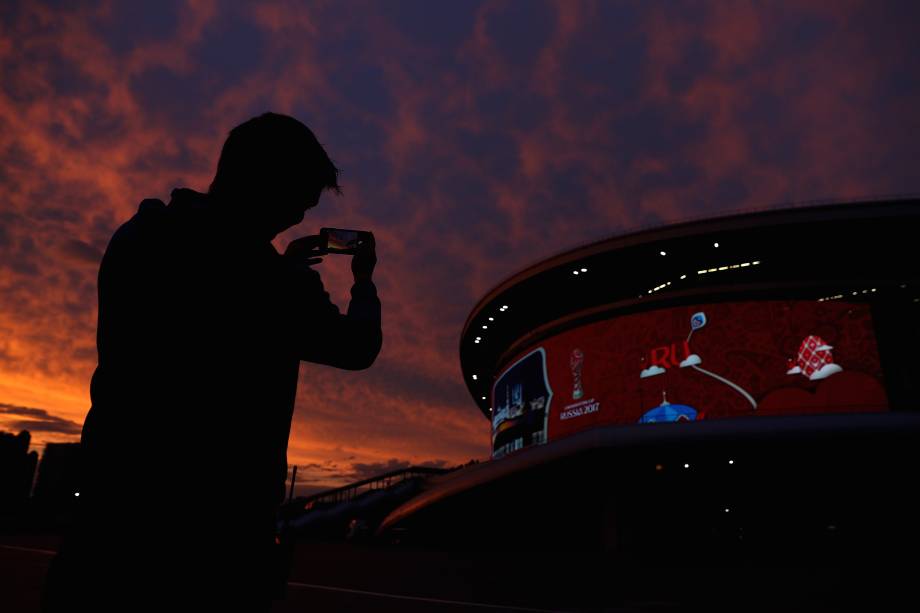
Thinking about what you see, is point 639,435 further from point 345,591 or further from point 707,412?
point 345,591

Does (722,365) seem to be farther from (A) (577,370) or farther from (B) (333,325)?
(B) (333,325)

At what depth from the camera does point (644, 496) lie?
2594 centimetres

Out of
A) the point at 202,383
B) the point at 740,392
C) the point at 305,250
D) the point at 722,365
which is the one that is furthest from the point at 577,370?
the point at 202,383

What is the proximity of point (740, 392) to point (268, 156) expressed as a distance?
26.1 meters

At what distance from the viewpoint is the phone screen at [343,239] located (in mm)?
1725

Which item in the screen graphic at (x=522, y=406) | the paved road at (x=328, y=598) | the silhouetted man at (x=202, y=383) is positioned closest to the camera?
the silhouetted man at (x=202, y=383)

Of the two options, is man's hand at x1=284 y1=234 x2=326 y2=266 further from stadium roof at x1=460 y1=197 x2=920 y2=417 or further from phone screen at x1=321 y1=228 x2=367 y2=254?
stadium roof at x1=460 y1=197 x2=920 y2=417

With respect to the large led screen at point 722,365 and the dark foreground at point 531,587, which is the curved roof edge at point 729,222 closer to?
the large led screen at point 722,365

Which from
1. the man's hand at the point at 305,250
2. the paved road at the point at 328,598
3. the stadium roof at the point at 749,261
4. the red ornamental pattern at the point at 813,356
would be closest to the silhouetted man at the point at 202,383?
the man's hand at the point at 305,250

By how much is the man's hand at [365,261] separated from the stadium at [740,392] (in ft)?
71.2

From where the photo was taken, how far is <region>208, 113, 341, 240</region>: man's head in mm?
1288

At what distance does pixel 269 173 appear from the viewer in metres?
1.30

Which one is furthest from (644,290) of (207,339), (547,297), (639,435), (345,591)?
(207,339)

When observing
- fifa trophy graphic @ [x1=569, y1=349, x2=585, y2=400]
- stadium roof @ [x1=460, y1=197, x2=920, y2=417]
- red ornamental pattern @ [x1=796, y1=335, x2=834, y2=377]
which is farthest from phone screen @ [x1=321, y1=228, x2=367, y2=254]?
fifa trophy graphic @ [x1=569, y1=349, x2=585, y2=400]
